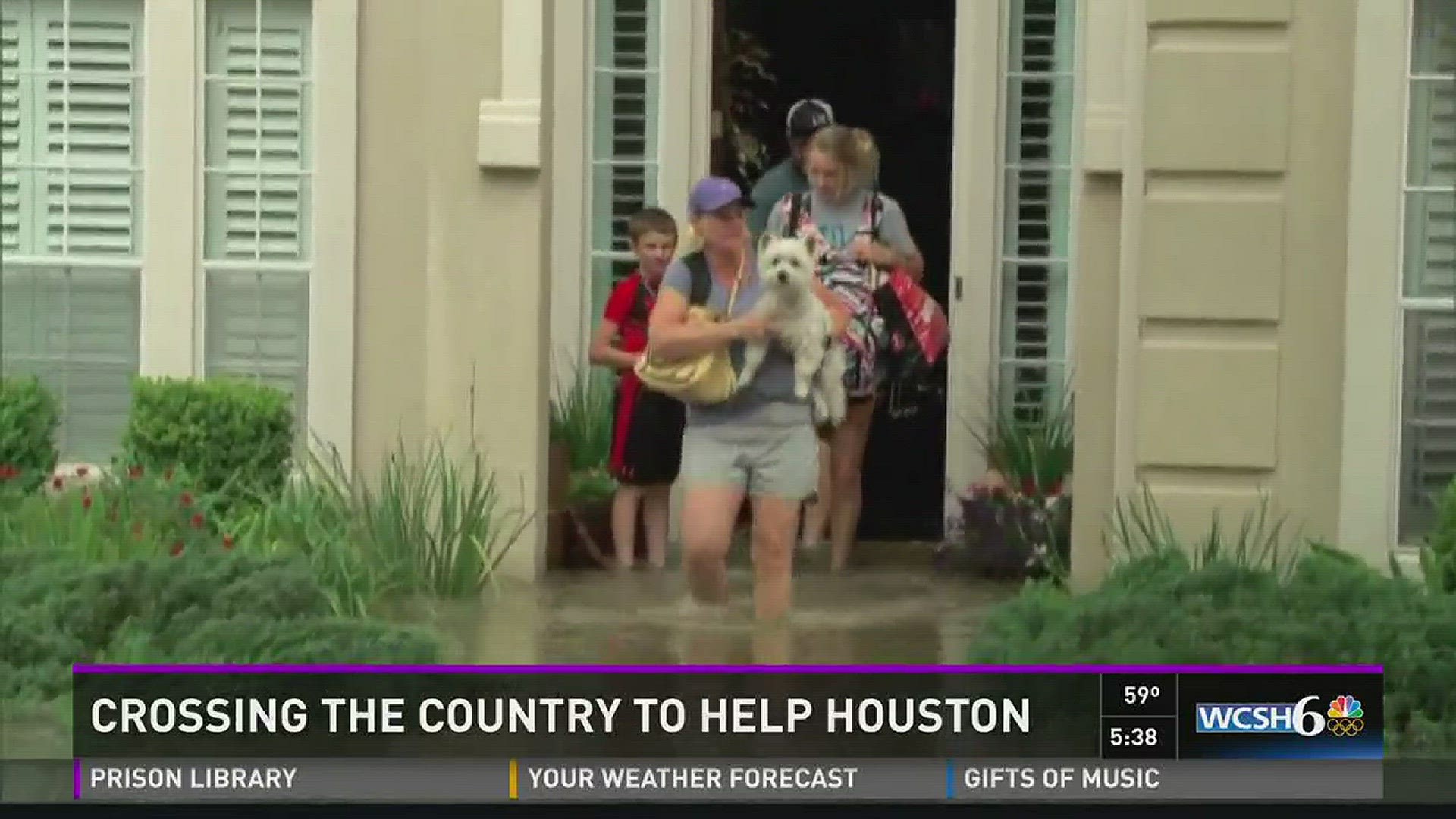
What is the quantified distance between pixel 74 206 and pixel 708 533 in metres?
2.92

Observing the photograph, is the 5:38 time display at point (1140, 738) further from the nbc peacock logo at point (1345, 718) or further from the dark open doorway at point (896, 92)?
the dark open doorway at point (896, 92)

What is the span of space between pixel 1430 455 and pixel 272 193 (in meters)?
4.03

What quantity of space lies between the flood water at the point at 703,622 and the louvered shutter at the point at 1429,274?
150 centimetres

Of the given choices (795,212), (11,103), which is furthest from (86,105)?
(795,212)

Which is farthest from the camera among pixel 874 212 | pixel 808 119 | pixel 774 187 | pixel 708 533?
pixel 774 187

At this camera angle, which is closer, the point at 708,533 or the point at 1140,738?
the point at 1140,738

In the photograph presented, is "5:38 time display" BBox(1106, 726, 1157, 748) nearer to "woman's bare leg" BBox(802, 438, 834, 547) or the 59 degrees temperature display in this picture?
the 59 degrees temperature display

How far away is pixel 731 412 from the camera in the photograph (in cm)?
1023

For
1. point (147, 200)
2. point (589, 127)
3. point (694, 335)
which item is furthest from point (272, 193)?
point (694, 335)

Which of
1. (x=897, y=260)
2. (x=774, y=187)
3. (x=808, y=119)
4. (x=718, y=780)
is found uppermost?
(x=808, y=119)

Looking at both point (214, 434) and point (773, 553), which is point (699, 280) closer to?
point (773, 553)

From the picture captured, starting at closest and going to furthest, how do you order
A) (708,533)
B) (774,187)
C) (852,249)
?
(708,533), (852,249), (774,187)

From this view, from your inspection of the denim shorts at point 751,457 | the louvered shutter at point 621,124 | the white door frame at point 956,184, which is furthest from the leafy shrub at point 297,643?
the louvered shutter at point 621,124

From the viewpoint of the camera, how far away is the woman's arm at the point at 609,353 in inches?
473
